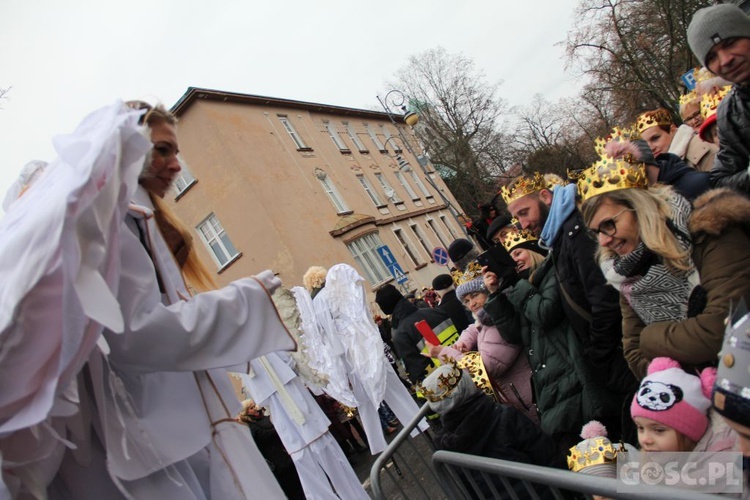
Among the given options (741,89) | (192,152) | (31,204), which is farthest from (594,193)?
(192,152)

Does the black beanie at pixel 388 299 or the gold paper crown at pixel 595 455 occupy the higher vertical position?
the black beanie at pixel 388 299

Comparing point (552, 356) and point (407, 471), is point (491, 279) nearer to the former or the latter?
point (552, 356)

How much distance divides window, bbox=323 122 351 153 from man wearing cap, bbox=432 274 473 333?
81.6 ft

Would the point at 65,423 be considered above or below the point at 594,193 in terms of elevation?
above

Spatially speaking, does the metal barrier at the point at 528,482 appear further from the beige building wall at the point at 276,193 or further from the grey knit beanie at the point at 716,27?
the beige building wall at the point at 276,193

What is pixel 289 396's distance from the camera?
18.2 feet

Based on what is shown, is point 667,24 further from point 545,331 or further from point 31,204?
point 31,204

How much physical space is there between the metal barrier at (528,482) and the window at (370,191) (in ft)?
91.1

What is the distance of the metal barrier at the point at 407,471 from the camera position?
3.23 meters

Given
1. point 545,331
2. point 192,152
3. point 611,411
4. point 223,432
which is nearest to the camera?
point 223,432

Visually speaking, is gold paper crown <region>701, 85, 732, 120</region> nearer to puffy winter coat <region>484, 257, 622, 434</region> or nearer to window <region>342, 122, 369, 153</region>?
puffy winter coat <region>484, 257, 622, 434</region>

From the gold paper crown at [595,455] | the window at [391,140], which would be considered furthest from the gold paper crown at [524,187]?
the window at [391,140]

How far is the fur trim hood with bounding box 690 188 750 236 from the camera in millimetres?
2061

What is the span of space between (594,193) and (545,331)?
3.92 ft
